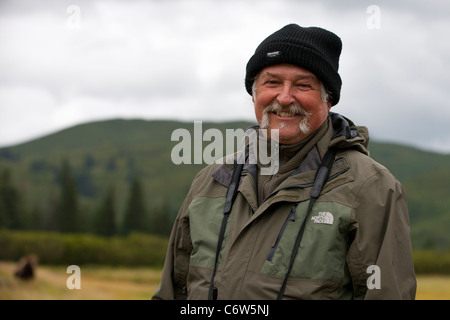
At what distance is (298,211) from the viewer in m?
4.17

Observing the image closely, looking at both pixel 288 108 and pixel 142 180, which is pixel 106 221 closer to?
pixel 142 180

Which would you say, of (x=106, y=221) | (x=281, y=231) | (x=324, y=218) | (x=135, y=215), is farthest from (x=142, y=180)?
(x=324, y=218)

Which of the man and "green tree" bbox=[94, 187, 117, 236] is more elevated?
the man

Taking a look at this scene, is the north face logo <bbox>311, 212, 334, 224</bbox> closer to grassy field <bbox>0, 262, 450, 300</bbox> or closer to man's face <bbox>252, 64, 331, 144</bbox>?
man's face <bbox>252, 64, 331, 144</bbox>

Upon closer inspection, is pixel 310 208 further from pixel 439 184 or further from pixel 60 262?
pixel 439 184

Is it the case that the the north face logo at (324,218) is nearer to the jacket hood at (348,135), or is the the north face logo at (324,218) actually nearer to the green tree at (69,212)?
the jacket hood at (348,135)

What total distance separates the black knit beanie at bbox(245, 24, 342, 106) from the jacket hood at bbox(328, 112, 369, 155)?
195 mm

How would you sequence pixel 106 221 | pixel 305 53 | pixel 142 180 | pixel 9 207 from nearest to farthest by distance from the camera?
pixel 305 53, pixel 106 221, pixel 9 207, pixel 142 180

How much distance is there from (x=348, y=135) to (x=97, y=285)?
2999 inches

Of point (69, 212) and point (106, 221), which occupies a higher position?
point (69, 212)

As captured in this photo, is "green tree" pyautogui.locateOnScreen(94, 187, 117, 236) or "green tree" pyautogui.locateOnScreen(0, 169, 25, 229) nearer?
"green tree" pyautogui.locateOnScreen(0, 169, 25, 229)

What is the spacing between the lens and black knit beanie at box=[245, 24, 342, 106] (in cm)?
440

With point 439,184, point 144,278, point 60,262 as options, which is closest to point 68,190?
point 60,262

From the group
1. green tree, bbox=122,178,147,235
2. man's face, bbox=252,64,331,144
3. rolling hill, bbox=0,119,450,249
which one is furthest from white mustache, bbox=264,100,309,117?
rolling hill, bbox=0,119,450,249
